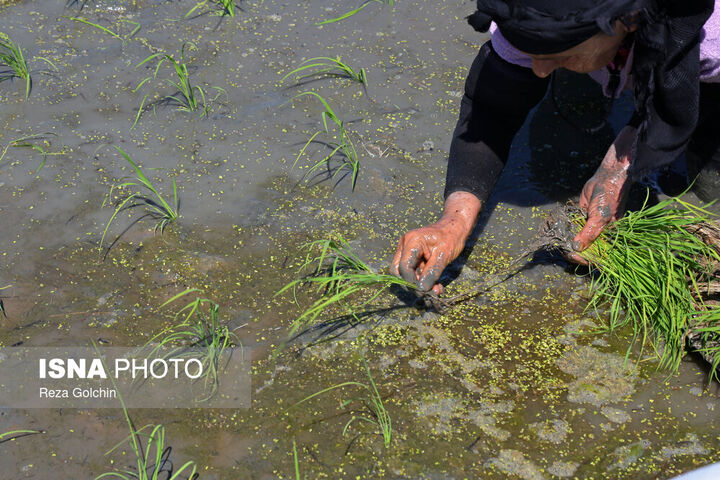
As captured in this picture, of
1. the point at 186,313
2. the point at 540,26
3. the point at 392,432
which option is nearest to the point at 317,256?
the point at 186,313

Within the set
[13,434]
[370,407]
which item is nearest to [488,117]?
[370,407]

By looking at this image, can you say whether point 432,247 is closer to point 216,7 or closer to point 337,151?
point 337,151

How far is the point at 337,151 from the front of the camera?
332 centimetres

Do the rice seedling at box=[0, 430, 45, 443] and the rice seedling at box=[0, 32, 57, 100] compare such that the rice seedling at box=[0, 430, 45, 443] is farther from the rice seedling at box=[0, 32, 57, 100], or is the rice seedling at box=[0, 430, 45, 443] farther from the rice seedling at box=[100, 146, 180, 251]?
the rice seedling at box=[0, 32, 57, 100]

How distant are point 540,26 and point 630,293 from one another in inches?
42.0

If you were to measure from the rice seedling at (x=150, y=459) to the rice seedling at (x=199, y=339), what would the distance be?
0.74 feet

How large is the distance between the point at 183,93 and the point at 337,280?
130 centimetres

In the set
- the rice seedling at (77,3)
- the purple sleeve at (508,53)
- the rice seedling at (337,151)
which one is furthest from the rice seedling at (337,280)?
the rice seedling at (77,3)

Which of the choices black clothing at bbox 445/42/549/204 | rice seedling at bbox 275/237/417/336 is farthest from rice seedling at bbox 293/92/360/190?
black clothing at bbox 445/42/549/204

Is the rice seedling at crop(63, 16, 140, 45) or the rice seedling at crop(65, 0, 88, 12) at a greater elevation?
the rice seedling at crop(65, 0, 88, 12)

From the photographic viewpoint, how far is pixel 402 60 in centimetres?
378

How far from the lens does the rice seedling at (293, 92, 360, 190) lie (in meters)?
3.22

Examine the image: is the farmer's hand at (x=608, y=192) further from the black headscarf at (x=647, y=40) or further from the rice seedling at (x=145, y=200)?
the rice seedling at (x=145, y=200)

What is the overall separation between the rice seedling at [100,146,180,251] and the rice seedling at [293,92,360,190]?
561mm
